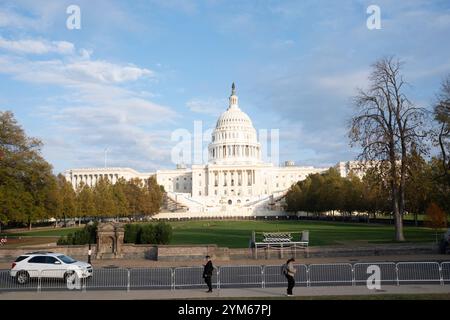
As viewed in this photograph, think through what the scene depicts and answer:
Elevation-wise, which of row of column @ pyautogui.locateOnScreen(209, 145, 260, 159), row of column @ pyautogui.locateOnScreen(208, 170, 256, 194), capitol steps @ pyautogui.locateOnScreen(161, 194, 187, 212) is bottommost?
capitol steps @ pyautogui.locateOnScreen(161, 194, 187, 212)

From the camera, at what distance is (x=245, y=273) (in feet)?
68.6

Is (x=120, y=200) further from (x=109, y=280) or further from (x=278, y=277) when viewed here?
(x=278, y=277)

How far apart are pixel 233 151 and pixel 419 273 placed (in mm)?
164870

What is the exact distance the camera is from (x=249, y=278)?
19906mm

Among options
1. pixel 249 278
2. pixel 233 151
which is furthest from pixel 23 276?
pixel 233 151

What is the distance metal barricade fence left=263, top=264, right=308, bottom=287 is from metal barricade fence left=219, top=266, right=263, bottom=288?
1.10 ft

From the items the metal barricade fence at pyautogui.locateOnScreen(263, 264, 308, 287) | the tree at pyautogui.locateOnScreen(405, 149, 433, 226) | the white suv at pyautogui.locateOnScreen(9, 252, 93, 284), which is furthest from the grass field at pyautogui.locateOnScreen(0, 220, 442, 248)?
the white suv at pyautogui.locateOnScreen(9, 252, 93, 284)

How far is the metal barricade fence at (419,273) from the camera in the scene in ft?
59.3

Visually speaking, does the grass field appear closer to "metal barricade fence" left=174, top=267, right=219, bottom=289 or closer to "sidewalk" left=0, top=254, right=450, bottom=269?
"sidewalk" left=0, top=254, right=450, bottom=269

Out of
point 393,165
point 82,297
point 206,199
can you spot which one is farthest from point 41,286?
point 206,199

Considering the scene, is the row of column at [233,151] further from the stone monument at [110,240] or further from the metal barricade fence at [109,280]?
the metal barricade fence at [109,280]

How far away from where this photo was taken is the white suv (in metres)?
19.7

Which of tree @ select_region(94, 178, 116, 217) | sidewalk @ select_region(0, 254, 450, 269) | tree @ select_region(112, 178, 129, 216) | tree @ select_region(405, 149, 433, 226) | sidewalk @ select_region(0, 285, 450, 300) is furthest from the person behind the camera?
tree @ select_region(112, 178, 129, 216)
